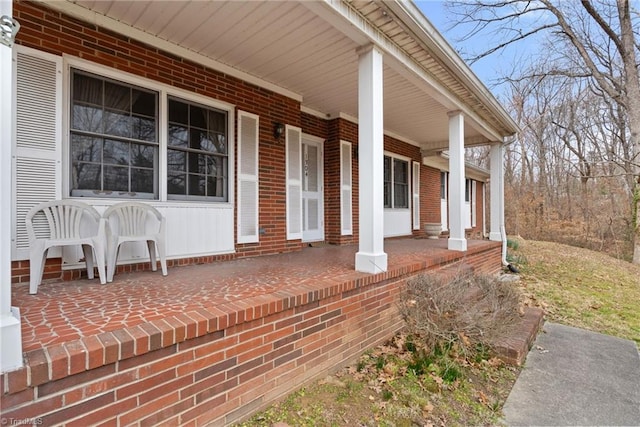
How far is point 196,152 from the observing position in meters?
4.23

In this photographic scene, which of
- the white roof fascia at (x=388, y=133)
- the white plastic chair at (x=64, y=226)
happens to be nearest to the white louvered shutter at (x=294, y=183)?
the white roof fascia at (x=388, y=133)

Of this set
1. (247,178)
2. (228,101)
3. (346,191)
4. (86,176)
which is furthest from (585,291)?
(86,176)

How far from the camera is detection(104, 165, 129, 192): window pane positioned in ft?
11.5

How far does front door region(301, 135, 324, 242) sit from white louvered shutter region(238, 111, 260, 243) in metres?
1.50

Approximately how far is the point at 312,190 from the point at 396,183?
2.95 m

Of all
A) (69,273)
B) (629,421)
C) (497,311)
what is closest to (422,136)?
(497,311)

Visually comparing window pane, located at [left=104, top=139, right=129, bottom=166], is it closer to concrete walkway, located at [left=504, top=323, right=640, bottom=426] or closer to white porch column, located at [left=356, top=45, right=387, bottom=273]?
white porch column, located at [left=356, top=45, right=387, bottom=273]

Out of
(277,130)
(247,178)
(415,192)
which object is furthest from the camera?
(415,192)

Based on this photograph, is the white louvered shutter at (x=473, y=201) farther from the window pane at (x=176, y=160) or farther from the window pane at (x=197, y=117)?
the window pane at (x=176, y=160)

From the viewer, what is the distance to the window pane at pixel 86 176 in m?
3.29

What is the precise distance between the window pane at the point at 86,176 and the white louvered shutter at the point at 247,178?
1.72 meters

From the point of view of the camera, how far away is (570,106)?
16.7m

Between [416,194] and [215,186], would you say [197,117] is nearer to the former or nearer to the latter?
[215,186]

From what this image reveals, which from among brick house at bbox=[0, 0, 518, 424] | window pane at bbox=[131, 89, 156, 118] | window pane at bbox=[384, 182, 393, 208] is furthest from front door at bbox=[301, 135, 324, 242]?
window pane at bbox=[131, 89, 156, 118]
